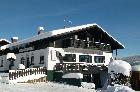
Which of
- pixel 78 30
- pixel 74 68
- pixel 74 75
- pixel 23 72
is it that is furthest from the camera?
pixel 78 30

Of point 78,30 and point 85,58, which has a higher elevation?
point 78,30

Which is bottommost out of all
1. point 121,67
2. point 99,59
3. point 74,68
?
point 74,68

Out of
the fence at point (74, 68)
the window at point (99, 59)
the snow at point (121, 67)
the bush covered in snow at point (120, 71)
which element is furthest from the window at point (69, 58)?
the snow at point (121, 67)

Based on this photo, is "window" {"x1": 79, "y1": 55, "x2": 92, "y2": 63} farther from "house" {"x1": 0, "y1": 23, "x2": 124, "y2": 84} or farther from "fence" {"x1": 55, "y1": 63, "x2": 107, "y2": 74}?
"fence" {"x1": 55, "y1": 63, "x2": 107, "y2": 74}

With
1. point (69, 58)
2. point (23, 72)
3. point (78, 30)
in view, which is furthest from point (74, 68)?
point (23, 72)

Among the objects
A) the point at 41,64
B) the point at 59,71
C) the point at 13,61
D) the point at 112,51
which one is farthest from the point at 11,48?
the point at 112,51

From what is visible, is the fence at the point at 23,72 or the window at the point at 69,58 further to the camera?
the window at the point at 69,58

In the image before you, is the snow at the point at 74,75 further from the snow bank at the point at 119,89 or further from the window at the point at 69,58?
the snow bank at the point at 119,89

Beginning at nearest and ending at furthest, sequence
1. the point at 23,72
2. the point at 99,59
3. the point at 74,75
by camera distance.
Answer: the point at 23,72, the point at 74,75, the point at 99,59

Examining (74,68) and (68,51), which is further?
(68,51)

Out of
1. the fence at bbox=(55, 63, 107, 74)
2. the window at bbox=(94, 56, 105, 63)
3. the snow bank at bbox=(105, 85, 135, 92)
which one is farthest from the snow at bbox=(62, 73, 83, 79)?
the snow bank at bbox=(105, 85, 135, 92)

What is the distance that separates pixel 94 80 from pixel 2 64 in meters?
14.7

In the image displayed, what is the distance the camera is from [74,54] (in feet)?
112

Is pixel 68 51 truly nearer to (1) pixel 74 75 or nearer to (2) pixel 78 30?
(2) pixel 78 30
